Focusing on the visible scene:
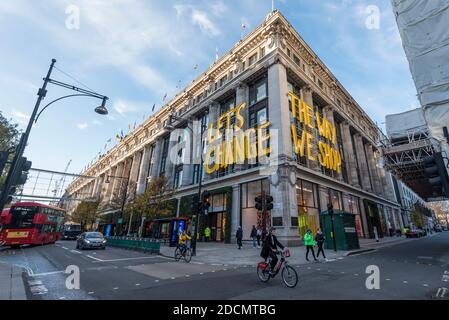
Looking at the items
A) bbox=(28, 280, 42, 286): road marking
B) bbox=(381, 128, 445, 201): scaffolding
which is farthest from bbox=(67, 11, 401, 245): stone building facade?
bbox=(28, 280, 42, 286): road marking

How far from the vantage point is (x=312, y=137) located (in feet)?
91.0

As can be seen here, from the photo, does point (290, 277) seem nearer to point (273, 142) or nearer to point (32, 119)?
point (32, 119)

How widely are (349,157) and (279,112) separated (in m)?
20.5

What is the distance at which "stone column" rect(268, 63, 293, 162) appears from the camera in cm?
2261

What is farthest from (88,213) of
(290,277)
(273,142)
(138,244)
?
(290,277)

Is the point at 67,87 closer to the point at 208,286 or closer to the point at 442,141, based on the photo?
the point at 208,286

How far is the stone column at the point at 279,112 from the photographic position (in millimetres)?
22609

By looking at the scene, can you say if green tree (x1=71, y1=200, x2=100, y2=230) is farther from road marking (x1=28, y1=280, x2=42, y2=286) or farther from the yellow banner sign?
road marking (x1=28, y1=280, x2=42, y2=286)

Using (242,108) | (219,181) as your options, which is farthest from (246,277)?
(242,108)

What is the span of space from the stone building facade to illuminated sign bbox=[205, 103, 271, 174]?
133mm

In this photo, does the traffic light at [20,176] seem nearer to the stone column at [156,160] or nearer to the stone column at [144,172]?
the stone column at [156,160]

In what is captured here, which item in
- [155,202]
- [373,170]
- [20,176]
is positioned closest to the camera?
[20,176]
